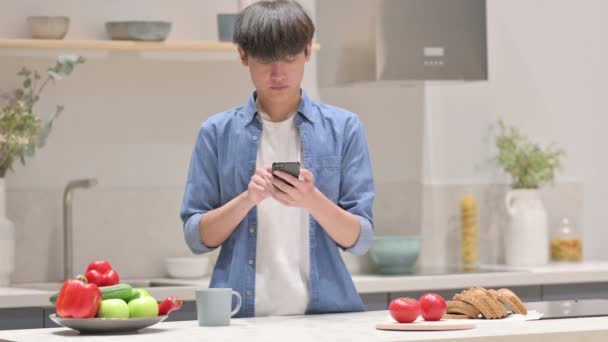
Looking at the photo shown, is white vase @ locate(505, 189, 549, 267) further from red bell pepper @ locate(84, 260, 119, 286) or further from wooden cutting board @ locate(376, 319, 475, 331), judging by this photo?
red bell pepper @ locate(84, 260, 119, 286)

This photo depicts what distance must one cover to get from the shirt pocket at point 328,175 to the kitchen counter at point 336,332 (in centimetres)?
40

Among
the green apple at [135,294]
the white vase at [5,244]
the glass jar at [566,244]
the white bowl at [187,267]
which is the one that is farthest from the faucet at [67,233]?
the glass jar at [566,244]

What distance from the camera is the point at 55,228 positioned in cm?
432

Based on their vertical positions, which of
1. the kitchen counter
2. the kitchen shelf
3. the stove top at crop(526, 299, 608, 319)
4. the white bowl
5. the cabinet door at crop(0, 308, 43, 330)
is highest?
the kitchen shelf

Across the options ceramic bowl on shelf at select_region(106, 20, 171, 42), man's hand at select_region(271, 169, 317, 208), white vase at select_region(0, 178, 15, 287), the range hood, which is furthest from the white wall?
man's hand at select_region(271, 169, 317, 208)

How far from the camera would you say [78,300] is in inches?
90.1

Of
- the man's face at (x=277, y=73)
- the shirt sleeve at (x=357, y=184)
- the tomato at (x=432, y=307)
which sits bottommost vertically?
the tomato at (x=432, y=307)

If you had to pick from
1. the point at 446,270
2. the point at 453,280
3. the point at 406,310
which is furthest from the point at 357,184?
the point at 446,270

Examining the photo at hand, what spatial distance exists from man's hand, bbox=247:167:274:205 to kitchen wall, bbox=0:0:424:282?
6.23 feet

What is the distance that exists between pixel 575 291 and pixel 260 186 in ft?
7.69

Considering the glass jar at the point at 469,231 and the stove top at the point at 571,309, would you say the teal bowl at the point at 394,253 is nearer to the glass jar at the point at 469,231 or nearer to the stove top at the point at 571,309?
the glass jar at the point at 469,231

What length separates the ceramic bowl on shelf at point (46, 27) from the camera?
4148 mm

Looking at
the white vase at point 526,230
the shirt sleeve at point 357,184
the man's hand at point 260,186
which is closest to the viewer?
the man's hand at point 260,186

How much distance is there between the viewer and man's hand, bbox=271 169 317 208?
2.53m
